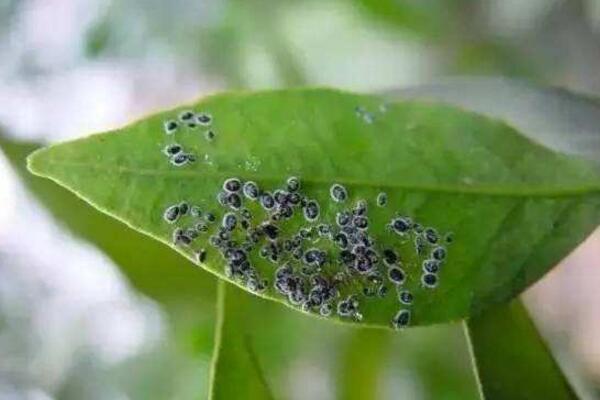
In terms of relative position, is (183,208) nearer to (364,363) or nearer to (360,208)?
(360,208)

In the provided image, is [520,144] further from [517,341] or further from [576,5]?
[576,5]

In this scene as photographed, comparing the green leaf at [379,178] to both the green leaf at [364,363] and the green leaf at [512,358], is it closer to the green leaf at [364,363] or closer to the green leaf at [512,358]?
the green leaf at [512,358]

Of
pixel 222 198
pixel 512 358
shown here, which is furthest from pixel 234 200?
pixel 512 358

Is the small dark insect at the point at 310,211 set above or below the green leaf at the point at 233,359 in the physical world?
above

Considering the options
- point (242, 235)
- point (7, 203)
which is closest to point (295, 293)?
point (242, 235)

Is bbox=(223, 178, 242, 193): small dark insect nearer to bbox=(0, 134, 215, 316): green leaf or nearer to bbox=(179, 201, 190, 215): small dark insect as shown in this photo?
bbox=(179, 201, 190, 215): small dark insect

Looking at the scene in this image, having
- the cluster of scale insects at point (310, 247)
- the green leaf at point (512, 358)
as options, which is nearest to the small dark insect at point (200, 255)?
the cluster of scale insects at point (310, 247)

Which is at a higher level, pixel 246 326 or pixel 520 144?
pixel 520 144
